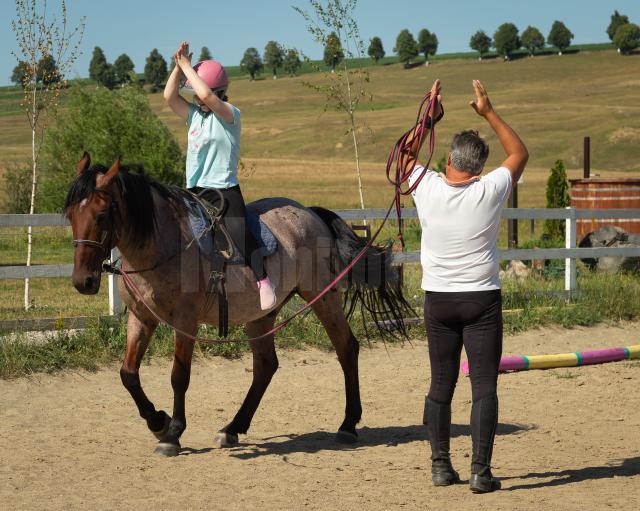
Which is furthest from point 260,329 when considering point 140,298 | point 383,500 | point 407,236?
point 407,236

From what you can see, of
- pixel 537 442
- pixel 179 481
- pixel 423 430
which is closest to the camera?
pixel 179 481

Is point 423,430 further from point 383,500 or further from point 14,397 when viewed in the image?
point 14,397

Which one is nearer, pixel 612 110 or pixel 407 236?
pixel 407 236

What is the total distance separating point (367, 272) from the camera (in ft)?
24.1

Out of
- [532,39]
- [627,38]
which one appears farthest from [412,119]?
[532,39]

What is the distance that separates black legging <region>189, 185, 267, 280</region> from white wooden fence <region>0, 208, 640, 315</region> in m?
3.17

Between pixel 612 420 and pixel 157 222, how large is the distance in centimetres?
369

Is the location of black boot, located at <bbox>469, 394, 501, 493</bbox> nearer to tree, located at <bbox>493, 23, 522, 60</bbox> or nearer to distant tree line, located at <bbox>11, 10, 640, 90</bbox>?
distant tree line, located at <bbox>11, 10, 640, 90</bbox>

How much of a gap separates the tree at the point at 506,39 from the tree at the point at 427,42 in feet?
49.2

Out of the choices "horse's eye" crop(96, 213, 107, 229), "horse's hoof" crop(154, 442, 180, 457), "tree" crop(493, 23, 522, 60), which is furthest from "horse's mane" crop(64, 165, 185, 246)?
"tree" crop(493, 23, 522, 60)

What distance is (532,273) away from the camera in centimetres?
1451

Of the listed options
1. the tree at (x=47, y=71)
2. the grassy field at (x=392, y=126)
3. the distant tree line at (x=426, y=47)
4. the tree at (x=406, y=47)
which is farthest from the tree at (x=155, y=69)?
the tree at (x=47, y=71)

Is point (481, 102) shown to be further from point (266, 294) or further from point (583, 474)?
point (583, 474)

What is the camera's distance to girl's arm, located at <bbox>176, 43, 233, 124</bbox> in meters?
5.91
